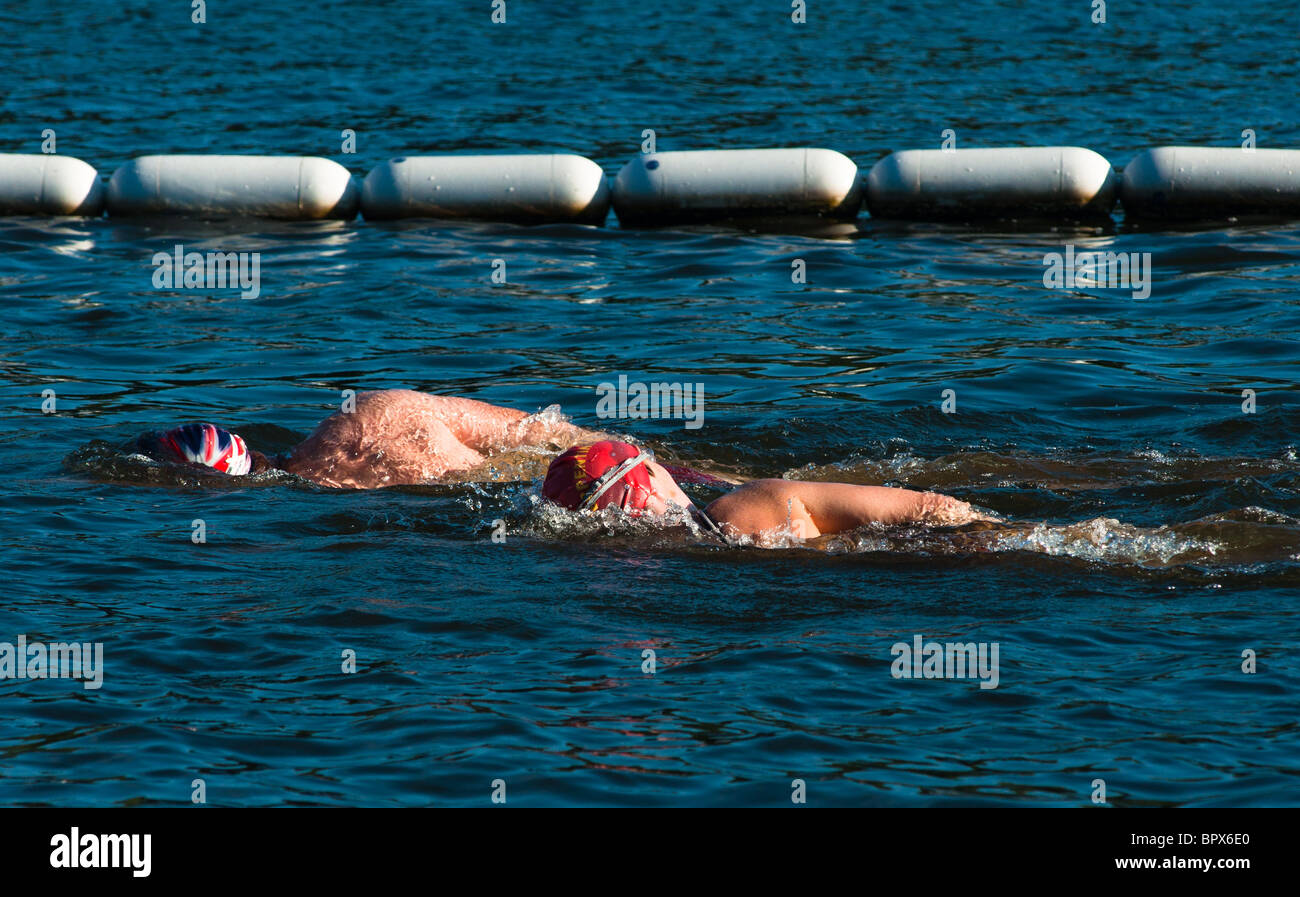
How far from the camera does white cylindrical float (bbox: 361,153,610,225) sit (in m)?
14.9

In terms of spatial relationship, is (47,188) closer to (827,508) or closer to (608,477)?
(608,477)

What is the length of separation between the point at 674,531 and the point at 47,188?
10.3 metres

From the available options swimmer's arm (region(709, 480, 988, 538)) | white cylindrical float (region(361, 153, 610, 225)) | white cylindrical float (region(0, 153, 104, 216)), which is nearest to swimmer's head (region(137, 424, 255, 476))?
swimmer's arm (region(709, 480, 988, 538))

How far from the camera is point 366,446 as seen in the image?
8.41m

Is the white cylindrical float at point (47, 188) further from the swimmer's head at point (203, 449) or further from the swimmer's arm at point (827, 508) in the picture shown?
the swimmer's arm at point (827, 508)

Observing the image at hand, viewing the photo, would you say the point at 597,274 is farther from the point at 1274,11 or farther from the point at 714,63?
the point at 1274,11

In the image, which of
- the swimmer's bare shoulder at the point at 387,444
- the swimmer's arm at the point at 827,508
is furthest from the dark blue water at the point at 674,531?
the swimmer's bare shoulder at the point at 387,444

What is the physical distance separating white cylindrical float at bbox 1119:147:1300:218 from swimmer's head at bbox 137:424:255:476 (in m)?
8.99

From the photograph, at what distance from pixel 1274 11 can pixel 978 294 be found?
1743cm

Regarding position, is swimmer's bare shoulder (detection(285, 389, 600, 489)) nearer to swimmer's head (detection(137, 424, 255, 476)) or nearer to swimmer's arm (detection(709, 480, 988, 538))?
swimmer's head (detection(137, 424, 255, 476))

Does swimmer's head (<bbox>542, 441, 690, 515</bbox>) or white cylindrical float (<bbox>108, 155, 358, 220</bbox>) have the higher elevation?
white cylindrical float (<bbox>108, 155, 358, 220</bbox>)

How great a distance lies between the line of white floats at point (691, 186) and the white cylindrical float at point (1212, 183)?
1 centimetres
